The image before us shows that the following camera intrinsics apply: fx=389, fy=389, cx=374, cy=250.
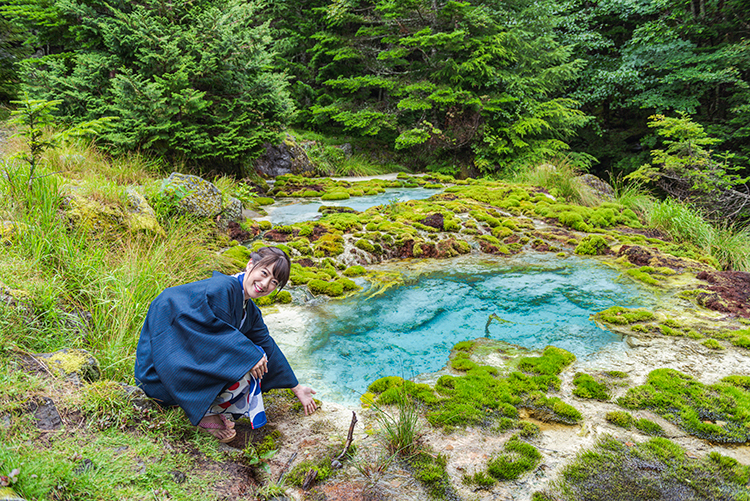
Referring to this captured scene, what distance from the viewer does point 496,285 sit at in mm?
4906

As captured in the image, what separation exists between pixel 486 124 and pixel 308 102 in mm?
6222

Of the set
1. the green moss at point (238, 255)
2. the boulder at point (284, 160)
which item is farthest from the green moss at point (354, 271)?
the boulder at point (284, 160)

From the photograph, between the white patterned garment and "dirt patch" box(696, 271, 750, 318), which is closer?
the white patterned garment

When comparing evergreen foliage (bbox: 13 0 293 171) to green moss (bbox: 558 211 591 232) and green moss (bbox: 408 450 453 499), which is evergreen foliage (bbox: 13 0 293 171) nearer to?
green moss (bbox: 558 211 591 232)

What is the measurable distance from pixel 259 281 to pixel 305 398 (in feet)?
2.85

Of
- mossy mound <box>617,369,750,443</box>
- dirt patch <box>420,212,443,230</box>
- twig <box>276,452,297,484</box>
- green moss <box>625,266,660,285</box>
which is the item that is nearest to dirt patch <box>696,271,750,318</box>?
green moss <box>625,266,660,285</box>

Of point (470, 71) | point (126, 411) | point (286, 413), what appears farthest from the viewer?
point (470, 71)

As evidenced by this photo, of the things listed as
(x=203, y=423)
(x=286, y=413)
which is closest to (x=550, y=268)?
(x=286, y=413)

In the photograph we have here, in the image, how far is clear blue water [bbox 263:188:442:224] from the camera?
7.03 m

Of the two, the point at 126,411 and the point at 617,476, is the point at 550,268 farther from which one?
the point at 126,411

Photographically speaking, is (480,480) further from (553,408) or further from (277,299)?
(277,299)

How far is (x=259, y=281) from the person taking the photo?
2.09m

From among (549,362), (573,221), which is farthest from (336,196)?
(549,362)

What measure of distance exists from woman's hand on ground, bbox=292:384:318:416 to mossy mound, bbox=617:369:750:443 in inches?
81.1
